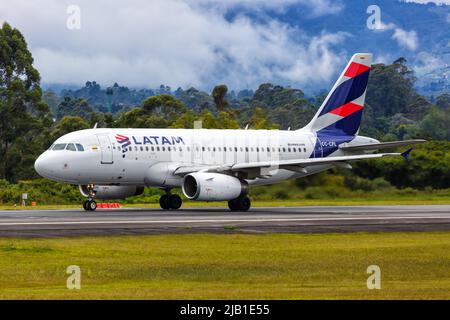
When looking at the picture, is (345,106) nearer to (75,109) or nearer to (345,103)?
(345,103)

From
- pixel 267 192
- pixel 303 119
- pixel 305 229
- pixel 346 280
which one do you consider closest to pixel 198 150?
pixel 267 192

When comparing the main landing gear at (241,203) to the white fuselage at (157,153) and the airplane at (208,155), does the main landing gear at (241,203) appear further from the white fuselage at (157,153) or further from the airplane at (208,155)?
the white fuselage at (157,153)

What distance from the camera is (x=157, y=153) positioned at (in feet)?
170

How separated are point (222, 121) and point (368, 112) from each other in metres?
115

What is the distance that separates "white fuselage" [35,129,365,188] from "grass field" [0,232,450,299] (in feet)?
56.8

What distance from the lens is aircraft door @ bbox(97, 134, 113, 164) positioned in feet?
163

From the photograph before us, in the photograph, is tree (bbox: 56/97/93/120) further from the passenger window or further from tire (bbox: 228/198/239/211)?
tire (bbox: 228/198/239/211)

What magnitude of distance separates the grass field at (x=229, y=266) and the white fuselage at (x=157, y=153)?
682 inches

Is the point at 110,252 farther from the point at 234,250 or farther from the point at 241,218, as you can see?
the point at 241,218

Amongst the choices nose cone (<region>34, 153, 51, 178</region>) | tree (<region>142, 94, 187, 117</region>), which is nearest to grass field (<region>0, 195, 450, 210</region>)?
nose cone (<region>34, 153, 51, 178</region>)

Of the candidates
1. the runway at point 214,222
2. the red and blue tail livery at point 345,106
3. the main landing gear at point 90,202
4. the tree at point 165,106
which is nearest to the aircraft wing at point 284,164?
the runway at point 214,222

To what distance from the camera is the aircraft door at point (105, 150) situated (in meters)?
49.8

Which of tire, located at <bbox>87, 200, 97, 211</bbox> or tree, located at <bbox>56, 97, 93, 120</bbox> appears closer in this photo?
tire, located at <bbox>87, 200, 97, 211</bbox>
